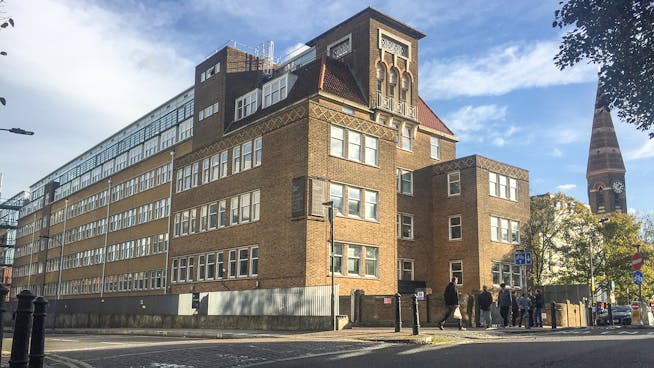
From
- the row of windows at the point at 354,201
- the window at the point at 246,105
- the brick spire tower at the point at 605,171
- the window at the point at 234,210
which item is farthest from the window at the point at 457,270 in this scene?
the brick spire tower at the point at 605,171

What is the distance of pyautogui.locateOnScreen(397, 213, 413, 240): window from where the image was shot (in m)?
39.1

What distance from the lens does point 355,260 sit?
3256 cm

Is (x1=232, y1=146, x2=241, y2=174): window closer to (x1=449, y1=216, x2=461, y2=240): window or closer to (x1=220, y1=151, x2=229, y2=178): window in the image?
(x1=220, y1=151, x2=229, y2=178): window

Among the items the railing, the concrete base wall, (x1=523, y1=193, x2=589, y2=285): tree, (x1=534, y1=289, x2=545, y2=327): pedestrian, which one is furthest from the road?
(x1=523, y1=193, x2=589, y2=285): tree

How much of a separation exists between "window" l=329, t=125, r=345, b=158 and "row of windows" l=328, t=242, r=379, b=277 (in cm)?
481

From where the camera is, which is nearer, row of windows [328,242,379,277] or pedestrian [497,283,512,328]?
pedestrian [497,283,512,328]

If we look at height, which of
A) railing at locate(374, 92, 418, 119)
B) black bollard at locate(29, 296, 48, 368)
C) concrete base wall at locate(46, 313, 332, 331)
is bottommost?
concrete base wall at locate(46, 313, 332, 331)

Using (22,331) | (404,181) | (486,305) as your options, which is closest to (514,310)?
(486,305)

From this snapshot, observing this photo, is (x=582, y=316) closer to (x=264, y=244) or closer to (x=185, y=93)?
(x=264, y=244)

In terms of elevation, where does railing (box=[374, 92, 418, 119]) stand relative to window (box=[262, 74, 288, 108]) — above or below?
below

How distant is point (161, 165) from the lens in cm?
5403

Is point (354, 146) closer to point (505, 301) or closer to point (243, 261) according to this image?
point (243, 261)

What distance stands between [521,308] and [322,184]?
11.2 meters

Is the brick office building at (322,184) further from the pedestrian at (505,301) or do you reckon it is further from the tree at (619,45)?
the tree at (619,45)
